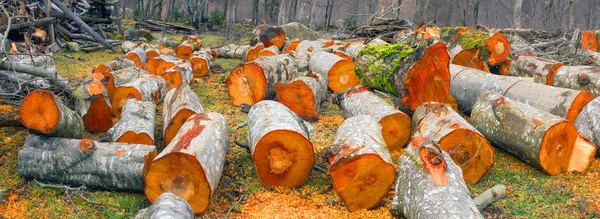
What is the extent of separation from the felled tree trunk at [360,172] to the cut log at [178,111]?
222 centimetres

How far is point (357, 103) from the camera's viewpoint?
702 centimetres

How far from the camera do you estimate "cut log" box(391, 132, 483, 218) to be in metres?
3.64

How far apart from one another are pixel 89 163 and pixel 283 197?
2.06 meters

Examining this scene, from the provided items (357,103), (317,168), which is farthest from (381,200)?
(357,103)

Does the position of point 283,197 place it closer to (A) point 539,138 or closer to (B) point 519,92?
(A) point 539,138

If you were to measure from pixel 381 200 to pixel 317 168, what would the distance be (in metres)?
1.06

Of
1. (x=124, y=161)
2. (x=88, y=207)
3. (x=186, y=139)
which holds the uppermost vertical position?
(x=186, y=139)

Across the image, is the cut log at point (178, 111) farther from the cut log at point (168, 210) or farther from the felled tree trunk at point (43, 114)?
the cut log at point (168, 210)

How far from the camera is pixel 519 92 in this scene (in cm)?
655

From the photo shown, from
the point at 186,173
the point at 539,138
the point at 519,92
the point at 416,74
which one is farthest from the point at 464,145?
the point at 186,173

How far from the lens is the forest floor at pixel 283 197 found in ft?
14.6

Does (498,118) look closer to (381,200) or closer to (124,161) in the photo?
(381,200)

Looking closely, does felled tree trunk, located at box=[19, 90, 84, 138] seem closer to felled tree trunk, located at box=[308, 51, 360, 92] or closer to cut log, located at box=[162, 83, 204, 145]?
cut log, located at box=[162, 83, 204, 145]

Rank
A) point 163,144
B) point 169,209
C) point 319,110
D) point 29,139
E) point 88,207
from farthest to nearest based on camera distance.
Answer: point 319,110 → point 163,144 → point 29,139 → point 88,207 → point 169,209
